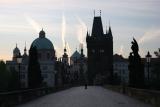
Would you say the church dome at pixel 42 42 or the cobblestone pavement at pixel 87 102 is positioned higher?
the church dome at pixel 42 42

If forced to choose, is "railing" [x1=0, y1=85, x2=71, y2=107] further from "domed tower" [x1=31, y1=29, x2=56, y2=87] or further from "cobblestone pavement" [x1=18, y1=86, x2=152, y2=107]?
"domed tower" [x1=31, y1=29, x2=56, y2=87]

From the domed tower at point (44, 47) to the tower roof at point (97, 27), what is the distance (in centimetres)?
1885

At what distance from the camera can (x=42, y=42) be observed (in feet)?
571

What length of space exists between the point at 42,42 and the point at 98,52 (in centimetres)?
2390

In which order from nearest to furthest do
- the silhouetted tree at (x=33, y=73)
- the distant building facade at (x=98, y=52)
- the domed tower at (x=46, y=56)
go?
the silhouetted tree at (x=33, y=73) < the domed tower at (x=46, y=56) < the distant building facade at (x=98, y=52)

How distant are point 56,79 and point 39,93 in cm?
12940

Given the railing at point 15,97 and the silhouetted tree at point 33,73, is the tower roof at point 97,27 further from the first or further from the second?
the railing at point 15,97

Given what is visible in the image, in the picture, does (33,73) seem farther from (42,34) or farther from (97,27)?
(97,27)

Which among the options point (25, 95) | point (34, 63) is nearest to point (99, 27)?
point (34, 63)

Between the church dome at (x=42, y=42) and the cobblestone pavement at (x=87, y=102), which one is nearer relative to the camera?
the cobblestone pavement at (x=87, y=102)

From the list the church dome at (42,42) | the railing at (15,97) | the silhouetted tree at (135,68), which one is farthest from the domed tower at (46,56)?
the railing at (15,97)

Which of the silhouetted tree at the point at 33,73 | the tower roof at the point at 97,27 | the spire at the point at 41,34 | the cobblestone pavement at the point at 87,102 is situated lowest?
the cobblestone pavement at the point at 87,102

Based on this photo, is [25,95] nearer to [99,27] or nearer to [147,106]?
[147,106]

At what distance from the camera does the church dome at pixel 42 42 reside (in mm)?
172900
